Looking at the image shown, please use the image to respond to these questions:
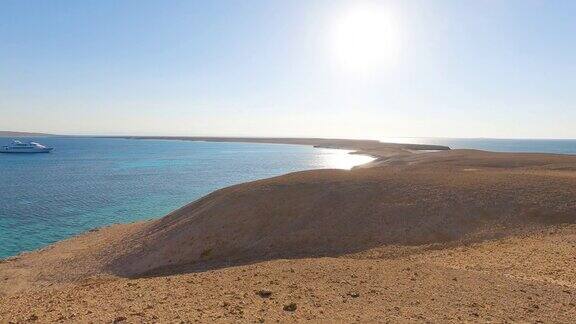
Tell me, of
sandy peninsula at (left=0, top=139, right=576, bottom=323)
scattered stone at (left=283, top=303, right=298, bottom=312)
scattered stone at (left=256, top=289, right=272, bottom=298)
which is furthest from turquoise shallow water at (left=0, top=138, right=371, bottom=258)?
scattered stone at (left=283, top=303, right=298, bottom=312)

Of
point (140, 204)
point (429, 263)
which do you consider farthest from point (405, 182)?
point (140, 204)

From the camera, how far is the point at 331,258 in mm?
18844

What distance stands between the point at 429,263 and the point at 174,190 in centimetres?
5246

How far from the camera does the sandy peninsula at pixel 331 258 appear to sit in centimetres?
1216

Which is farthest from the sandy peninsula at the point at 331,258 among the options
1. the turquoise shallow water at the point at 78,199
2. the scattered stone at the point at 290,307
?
the turquoise shallow water at the point at 78,199

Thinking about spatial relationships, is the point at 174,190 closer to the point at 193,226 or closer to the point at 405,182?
the point at 193,226

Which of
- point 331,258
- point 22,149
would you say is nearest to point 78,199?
point 331,258

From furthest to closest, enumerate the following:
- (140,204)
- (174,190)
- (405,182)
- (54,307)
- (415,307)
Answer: (174,190)
(140,204)
(405,182)
(54,307)
(415,307)

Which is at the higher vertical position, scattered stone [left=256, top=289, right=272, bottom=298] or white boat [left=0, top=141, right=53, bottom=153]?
scattered stone [left=256, top=289, right=272, bottom=298]

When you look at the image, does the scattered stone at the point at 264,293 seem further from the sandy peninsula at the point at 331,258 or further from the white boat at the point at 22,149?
the white boat at the point at 22,149

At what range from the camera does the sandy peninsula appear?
12.2m

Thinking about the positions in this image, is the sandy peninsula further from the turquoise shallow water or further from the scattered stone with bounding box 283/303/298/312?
the turquoise shallow water

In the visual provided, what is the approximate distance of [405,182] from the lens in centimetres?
3102

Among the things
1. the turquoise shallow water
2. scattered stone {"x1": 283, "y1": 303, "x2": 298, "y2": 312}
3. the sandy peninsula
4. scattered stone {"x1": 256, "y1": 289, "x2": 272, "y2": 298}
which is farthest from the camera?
the turquoise shallow water
